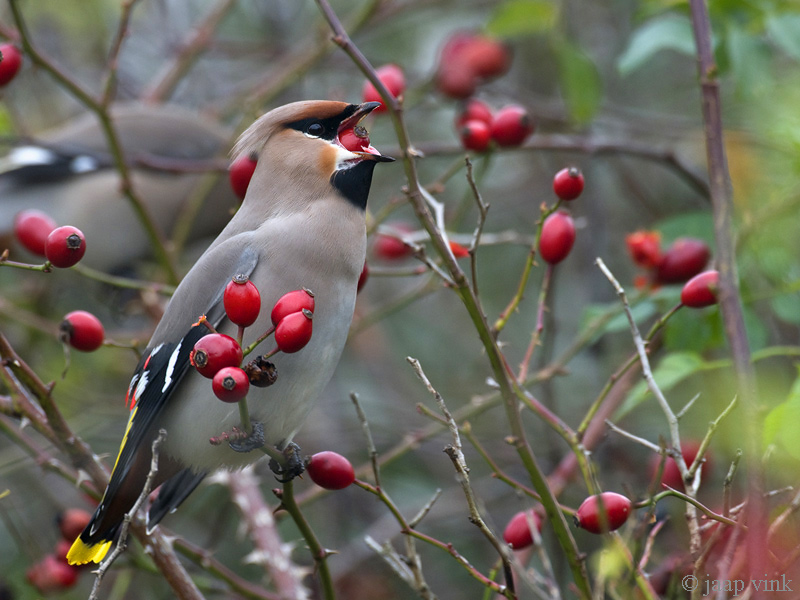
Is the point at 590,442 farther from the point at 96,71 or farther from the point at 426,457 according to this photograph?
the point at 96,71

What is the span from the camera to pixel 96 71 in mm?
5395

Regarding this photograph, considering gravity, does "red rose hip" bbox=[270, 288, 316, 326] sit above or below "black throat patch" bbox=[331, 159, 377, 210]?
Result: below

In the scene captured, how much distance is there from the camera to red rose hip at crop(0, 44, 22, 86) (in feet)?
8.34

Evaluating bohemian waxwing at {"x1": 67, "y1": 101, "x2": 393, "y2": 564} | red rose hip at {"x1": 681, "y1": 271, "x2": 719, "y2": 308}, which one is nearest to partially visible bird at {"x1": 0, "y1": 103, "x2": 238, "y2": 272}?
bohemian waxwing at {"x1": 67, "y1": 101, "x2": 393, "y2": 564}

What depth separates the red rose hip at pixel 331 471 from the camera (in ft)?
6.48

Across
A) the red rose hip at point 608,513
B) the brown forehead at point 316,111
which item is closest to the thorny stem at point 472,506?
the red rose hip at point 608,513

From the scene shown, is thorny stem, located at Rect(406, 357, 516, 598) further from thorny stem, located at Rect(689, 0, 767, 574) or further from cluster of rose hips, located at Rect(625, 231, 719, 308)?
cluster of rose hips, located at Rect(625, 231, 719, 308)

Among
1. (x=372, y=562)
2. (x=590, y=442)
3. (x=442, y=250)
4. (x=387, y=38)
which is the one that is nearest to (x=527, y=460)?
(x=442, y=250)

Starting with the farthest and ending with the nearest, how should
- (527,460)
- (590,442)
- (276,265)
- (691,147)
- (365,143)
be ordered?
1. (691,147)
2. (590,442)
3. (365,143)
4. (276,265)
5. (527,460)

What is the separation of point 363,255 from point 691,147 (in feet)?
9.41

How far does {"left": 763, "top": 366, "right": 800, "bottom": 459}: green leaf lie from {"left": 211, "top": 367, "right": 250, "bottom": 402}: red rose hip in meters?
0.95

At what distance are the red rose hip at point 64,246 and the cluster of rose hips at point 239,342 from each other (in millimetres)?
394

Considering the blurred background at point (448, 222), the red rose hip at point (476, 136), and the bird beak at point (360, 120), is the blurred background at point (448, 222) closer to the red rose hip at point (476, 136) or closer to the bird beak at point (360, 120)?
the red rose hip at point (476, 136)

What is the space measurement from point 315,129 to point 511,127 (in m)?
0.56
